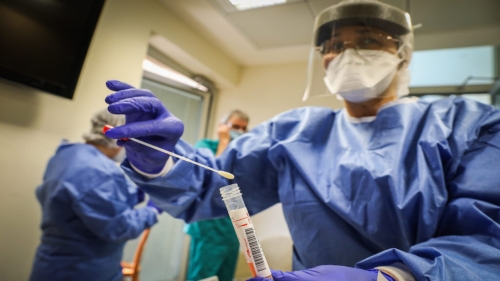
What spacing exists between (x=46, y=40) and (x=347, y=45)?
0.68 meters

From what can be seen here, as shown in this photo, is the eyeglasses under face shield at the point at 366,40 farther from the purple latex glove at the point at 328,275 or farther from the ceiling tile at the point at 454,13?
the purple latex glove at the point at 328,275

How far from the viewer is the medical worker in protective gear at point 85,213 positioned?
0.46 metres

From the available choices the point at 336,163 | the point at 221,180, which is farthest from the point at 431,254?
the point at 221,180

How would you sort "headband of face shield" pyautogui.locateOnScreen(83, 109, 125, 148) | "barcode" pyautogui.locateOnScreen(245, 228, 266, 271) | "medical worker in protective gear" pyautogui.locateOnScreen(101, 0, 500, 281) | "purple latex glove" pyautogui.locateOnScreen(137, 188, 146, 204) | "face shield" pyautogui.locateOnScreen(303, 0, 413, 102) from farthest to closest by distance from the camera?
"purple latex glove" pyautogui.locateOnScreen(137, 188, 146, 204) < "face shield" pyautogui.locateOnScreen(303, 0, 413, 102) < "headband of face shield" pyautogui.locateOnScreen(83, 109, 125, 148) < "medical worker in protective gear" pyautogui.locateOnScreen(101, 0, 500, 281) < "barcode" pyautogui.locateOnScreen(245, 228, 266, 271)

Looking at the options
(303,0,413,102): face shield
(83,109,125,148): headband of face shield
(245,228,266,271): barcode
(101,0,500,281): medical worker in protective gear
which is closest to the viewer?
(245,228,266,271): barcode

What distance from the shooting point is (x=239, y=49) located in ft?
2.50

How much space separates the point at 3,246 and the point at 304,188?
1.79 feet

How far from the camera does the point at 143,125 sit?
0.44 meters

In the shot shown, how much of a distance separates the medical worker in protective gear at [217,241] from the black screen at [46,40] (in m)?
0.53

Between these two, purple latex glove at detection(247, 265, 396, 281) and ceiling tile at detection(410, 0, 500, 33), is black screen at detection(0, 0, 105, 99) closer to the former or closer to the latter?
purple latex glove at detection(247, 265, 396, 281)

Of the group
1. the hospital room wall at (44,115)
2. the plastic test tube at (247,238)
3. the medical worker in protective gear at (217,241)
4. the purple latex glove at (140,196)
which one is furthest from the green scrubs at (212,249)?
the plastic test tube at (247,238)

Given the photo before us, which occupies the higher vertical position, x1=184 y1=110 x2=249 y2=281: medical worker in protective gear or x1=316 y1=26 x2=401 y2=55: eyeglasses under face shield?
x1=316 y1=26 x2=401 y2=55: eyeglasses under face shield

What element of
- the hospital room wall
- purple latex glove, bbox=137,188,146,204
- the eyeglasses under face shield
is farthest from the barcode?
purple latex glove, bbox=137,188,146,204

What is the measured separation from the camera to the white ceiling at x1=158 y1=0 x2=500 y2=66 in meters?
0.59
